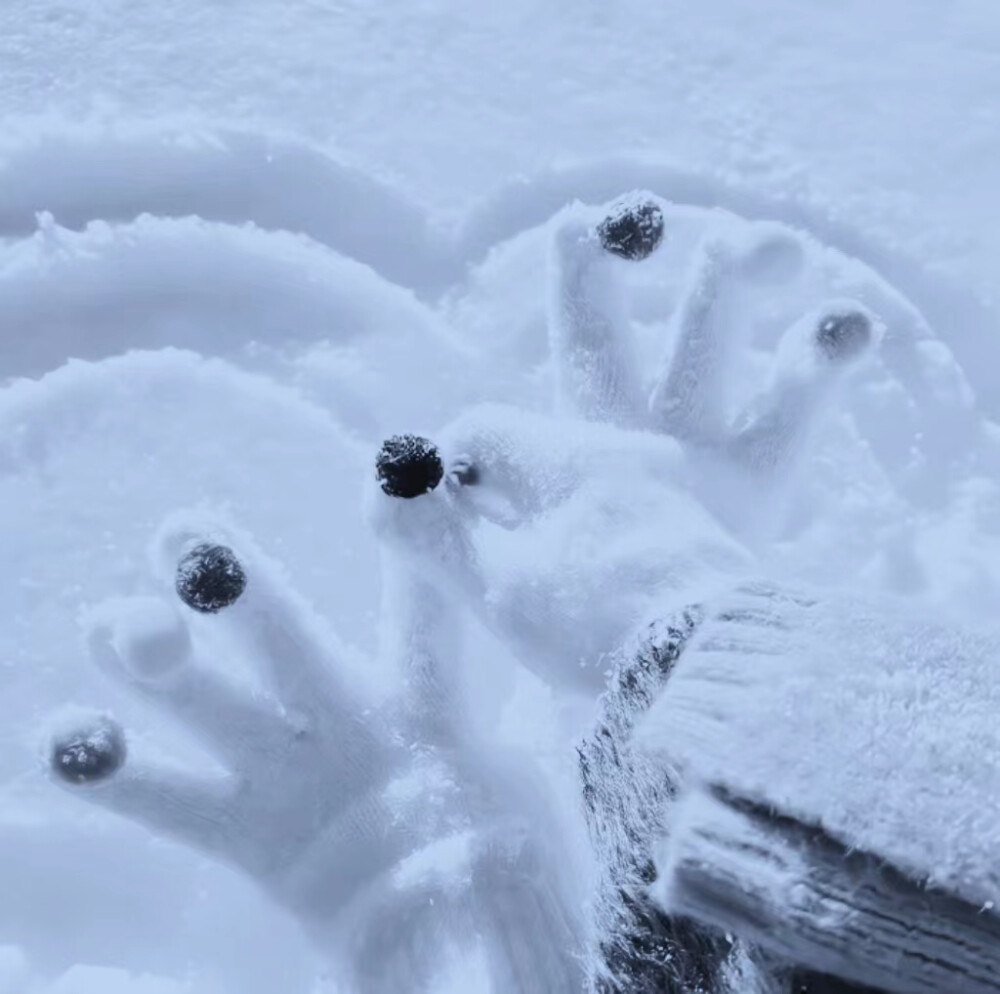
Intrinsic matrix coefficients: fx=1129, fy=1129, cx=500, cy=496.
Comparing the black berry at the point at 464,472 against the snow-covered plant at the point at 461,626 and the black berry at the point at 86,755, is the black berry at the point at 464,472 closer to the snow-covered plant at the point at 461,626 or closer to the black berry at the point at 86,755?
the snow-covered plant at the point at 461,626

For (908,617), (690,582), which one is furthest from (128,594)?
(908,617)

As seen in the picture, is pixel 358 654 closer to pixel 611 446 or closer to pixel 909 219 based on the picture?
pixel 611 446

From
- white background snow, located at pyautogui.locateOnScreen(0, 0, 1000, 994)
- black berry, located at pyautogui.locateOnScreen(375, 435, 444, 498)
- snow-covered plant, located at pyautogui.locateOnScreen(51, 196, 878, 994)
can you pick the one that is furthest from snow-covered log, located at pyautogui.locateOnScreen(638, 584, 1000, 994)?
white background snow, located at pyautogui.locateOnScreen(0, 0, 1000, 994)

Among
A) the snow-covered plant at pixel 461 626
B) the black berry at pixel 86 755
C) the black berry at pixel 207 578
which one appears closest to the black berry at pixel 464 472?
the snow-covered plant at pixel 461 626

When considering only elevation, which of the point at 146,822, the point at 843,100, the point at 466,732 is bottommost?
the point at 146,822

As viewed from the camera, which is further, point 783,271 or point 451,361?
point 451,361

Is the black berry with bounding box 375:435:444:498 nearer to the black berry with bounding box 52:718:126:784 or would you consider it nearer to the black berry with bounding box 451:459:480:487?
the black berry with bounding box 451:459:480:487
